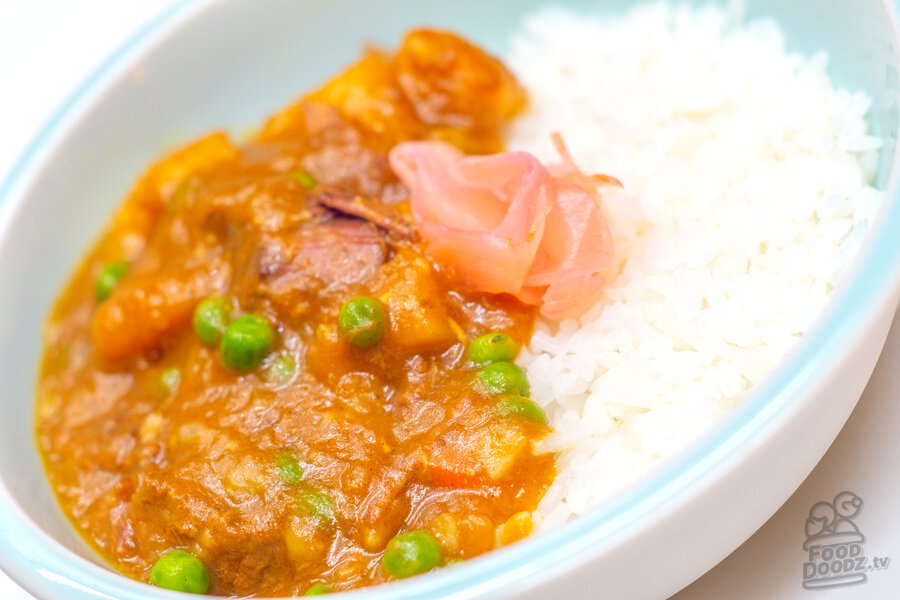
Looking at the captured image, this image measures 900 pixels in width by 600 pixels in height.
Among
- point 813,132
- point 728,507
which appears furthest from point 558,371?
point 813,132

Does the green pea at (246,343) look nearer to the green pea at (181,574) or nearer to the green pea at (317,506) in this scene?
the green pea at (317,506)

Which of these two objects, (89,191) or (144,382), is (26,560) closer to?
(144,382)

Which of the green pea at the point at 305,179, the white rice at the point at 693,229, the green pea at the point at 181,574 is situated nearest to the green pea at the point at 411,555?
the white rice at the point at 693,229

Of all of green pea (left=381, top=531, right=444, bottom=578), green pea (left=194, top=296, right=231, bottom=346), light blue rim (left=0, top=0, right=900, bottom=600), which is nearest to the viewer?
light blue rim (left=0, top=0, right=900, bottom=600)

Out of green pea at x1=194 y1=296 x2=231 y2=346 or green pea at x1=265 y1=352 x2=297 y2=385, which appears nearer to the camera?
green pea at x1=265 y1=352 x2=297 y2=385

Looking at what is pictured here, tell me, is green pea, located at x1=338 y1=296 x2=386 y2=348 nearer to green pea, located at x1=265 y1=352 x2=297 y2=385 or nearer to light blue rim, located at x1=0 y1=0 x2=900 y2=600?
green pea, located at x1=265 y1=352 x2=297 y2=385

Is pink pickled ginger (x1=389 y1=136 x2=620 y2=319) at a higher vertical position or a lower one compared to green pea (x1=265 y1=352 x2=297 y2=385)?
higher

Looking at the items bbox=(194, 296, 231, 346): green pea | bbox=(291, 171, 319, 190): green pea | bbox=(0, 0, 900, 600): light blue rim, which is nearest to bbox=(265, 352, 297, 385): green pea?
bbox=(194, 296, 231, 346): green pea
